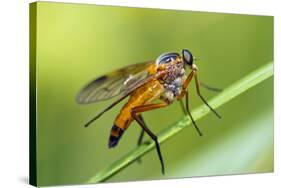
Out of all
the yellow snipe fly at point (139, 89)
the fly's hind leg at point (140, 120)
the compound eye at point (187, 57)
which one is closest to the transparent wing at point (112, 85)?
the yellow snipe fly at point (139, 89)

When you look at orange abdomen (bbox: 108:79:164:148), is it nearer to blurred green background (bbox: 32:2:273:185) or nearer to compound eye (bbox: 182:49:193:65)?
blurred green background (bbox: 32:2:273:185)

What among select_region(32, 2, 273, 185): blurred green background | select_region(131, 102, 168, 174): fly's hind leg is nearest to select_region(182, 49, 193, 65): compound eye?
select_region(32, 2, 273, 185): blurred green background

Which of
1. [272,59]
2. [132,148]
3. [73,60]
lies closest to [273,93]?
[272,59]

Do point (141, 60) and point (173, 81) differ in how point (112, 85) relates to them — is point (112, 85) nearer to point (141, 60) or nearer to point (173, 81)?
point (141, 60)

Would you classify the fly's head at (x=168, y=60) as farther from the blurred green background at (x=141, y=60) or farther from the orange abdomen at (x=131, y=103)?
the orange abdomen at (x=131, y=103)

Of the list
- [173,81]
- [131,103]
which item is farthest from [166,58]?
[131,103]

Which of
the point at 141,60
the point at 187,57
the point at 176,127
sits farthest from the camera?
the point at 187,57
